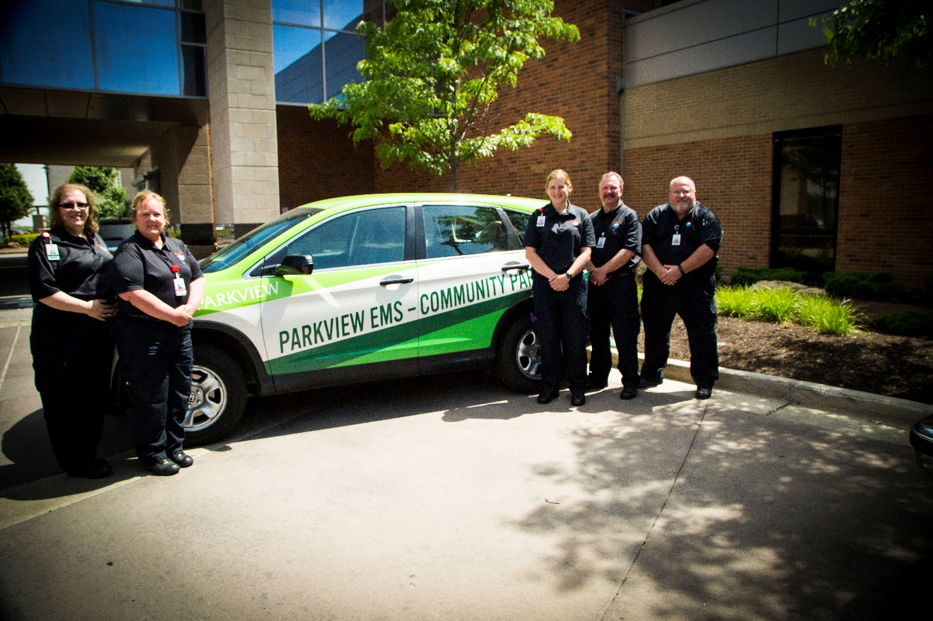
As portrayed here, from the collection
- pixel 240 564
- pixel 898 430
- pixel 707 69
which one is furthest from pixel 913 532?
pixel 707 69

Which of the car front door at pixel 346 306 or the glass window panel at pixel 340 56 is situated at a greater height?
the glass window panel at pixel 340 56

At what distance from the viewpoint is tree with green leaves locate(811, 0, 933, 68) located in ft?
19.1

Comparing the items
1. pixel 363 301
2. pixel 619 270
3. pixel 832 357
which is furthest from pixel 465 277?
pixel 832 357

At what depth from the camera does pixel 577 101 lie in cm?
1510

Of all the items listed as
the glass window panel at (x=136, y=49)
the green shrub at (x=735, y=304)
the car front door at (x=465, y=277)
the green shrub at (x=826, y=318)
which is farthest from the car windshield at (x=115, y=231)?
the green shrub at (x=826, y=318)

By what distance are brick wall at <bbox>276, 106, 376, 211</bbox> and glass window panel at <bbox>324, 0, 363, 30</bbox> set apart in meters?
3.62

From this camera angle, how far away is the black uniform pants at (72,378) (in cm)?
412

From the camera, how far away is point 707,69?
13.2 meters

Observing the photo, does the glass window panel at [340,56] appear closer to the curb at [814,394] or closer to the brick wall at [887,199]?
the brick wall at [887,199]

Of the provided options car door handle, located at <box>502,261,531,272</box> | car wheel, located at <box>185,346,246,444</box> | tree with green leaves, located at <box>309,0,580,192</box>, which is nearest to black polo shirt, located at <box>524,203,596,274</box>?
car door handle, located at <box>502,261,531,272</box>

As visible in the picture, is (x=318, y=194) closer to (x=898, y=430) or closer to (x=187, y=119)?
(x=187, y=119)

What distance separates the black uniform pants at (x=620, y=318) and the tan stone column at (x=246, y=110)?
9122 millimetres

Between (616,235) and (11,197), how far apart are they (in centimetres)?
6617

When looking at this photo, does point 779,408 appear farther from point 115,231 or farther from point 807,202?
point 115,231
